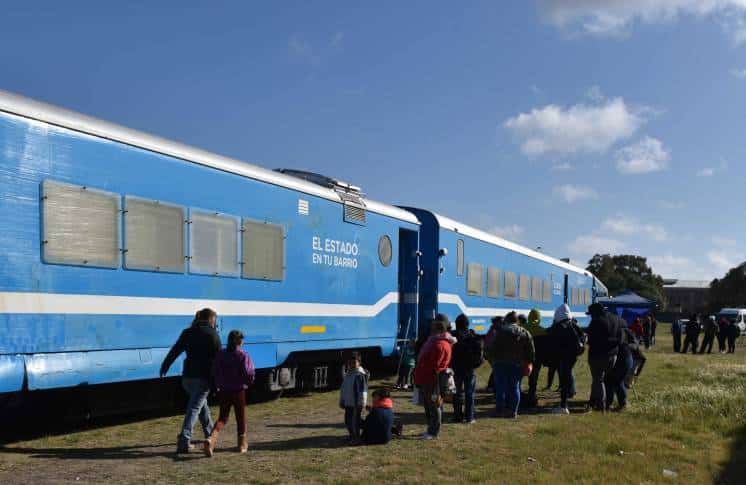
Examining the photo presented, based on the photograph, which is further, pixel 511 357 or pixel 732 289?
pixel 732 289

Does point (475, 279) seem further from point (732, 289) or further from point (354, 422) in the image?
point (732, 289)

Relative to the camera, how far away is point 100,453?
7695 millimetres

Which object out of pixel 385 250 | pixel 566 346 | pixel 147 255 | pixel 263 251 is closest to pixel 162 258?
pixel 147 255

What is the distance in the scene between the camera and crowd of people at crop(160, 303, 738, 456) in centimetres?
762

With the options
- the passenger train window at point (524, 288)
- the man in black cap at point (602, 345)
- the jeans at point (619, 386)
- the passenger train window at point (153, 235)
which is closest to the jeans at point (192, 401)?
the passenger train window at point (153, 235)

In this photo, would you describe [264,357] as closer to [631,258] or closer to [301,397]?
[301,397]

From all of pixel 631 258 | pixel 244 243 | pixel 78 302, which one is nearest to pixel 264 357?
pixel 244 243

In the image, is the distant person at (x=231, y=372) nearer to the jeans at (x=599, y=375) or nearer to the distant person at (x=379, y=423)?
the distant person at (x=379, y=423)

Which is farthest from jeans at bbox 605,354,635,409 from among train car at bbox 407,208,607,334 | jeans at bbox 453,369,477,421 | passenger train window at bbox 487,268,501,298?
passenger train window at bbox 487,268,501,298

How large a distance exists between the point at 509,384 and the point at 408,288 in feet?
14.9

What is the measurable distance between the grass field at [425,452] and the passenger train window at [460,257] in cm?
577

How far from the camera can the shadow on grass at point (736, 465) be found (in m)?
7.13

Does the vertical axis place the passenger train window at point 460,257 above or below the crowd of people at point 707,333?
above

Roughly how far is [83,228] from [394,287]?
7628 mm
